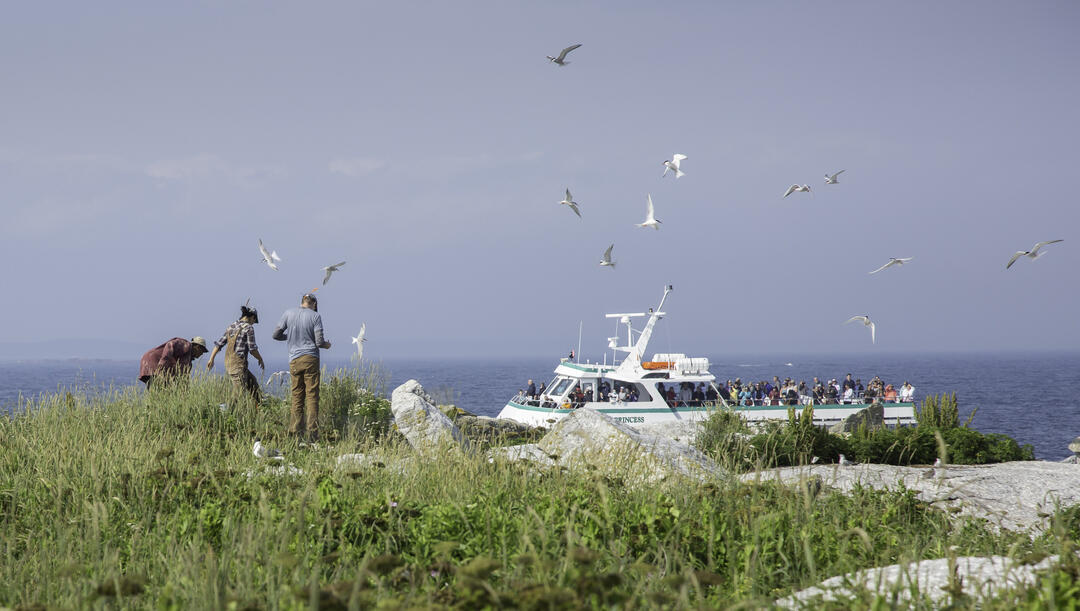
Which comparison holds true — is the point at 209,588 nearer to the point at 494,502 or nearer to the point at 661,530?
the point at 494,502

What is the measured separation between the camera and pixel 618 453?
7.45 metres

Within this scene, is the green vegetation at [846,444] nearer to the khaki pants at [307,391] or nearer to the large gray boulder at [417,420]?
the large gray boulder at [417,420]

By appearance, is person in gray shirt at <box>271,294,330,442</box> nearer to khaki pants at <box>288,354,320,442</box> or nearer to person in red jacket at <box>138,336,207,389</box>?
khaki pants at <box>288,354,320,442</box>

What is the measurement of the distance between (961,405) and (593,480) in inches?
2813

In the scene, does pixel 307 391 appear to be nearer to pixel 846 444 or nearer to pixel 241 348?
pixel 241 348

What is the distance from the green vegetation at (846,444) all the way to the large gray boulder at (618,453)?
207cm

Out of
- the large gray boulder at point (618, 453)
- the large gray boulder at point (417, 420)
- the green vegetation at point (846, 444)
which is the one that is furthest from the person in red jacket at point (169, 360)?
the green vegetation at point (846, 444)

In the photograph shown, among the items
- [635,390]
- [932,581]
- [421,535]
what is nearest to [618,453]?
[421,535]

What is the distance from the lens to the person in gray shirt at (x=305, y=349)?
11570mm

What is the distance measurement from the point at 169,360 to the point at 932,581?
1255cm

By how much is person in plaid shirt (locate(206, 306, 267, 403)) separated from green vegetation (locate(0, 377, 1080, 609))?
4.19 metres

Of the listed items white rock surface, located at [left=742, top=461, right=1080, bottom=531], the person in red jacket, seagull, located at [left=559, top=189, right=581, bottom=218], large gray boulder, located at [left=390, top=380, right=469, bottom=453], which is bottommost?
white rock surface, located at [left=742, top=461, right=1080, bottom=531]

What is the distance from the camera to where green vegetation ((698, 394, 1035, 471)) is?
448 inches

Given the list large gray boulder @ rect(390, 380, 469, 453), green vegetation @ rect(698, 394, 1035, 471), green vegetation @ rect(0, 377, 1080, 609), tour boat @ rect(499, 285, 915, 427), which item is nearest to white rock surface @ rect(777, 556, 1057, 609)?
green vegetation @ rect(0, 377, 1080, 609)
